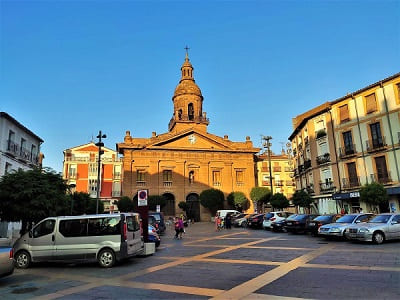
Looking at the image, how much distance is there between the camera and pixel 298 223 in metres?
20.7

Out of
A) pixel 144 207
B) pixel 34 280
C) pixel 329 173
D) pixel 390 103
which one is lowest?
pixel 34 280

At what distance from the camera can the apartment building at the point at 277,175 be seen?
6288 cm

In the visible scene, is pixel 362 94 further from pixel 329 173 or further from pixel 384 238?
pixel 384 238

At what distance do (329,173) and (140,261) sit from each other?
26.1 meters

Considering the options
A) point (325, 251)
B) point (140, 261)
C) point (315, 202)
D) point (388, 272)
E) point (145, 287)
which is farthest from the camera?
point (315, 202)

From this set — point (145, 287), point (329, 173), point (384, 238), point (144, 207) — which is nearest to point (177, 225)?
point (144, 207)

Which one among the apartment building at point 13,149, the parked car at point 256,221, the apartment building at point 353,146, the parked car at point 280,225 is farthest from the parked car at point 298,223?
the apartment building at point 13,149

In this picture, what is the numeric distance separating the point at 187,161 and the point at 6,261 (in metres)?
42.4

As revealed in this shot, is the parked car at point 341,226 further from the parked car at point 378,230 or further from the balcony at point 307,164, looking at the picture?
the balcony at point 307,164

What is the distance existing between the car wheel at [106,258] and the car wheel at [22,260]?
103 inches

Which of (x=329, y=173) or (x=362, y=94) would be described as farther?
(x=329, y=173)

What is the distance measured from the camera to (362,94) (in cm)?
2900

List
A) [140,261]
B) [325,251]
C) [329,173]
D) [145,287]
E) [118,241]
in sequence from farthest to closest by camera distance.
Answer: [329,173] < [325,251] < [140,261] < [118,241] < [145,287]

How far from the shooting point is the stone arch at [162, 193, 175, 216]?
47219 millimetres
